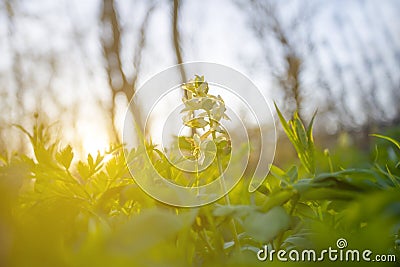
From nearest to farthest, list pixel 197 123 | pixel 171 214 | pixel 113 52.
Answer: pixel 171 214, pixel 197 123, pixel 113 52

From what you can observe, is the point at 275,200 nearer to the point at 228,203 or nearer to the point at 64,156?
the point at 228,203

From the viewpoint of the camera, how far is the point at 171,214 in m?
0.19

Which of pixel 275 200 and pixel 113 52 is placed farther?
pixel 113 52

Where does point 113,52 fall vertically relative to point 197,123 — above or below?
above

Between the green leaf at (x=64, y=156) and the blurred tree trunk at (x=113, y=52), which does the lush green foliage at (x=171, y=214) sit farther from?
the blurred tree trunk at (x=113, y=52)

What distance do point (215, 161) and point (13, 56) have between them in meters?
8.87

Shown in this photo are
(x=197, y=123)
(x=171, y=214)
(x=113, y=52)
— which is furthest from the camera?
(x=113, y=52)

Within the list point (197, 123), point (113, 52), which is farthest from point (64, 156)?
point (113, 52)

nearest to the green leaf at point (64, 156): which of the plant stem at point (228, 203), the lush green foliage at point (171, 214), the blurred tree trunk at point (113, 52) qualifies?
the lush green foliage at point (171, 214)

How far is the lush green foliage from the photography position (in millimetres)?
147

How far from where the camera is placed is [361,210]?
203 millimetres

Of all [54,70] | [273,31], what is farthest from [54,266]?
[54,70]

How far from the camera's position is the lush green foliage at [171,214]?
0.48 ft

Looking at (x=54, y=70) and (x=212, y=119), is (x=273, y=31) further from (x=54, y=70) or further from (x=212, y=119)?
(x=212, y=119)
